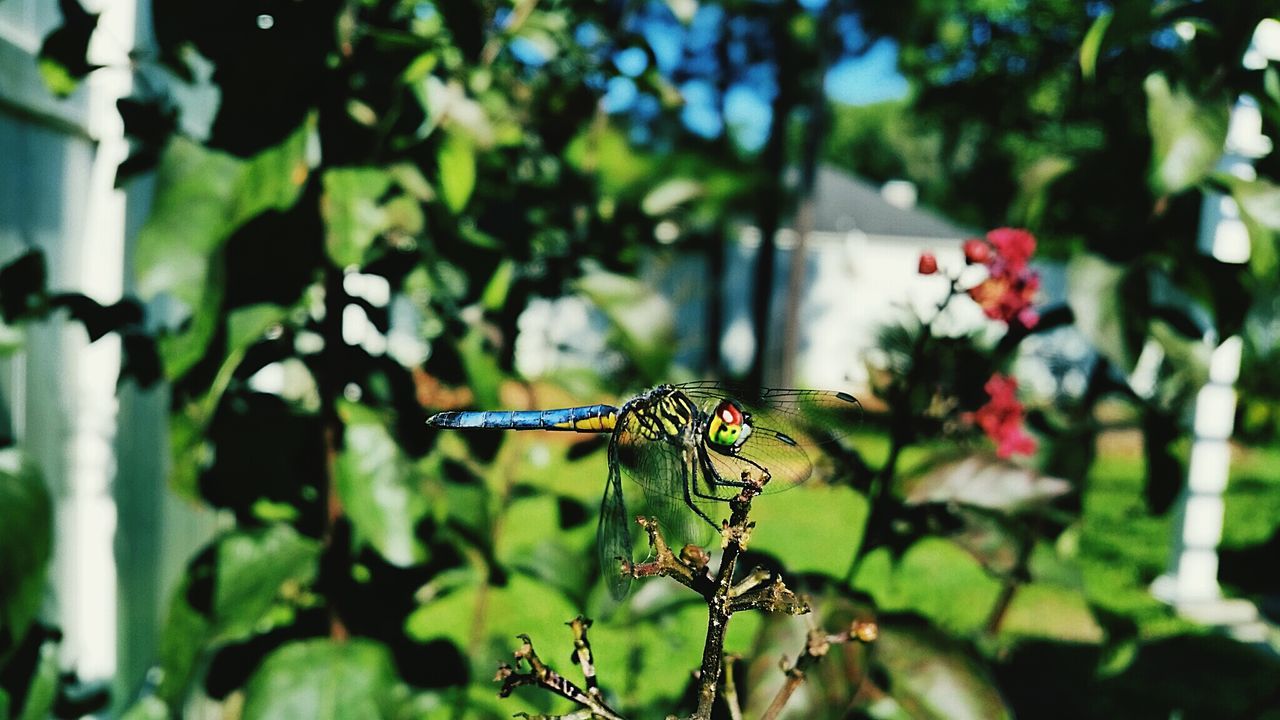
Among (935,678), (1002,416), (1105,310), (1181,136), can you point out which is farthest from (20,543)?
(1181,136)

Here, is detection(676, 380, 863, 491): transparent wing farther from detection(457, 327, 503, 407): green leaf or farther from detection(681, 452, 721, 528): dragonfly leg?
detection(457, 327, 503, 407): green leaf

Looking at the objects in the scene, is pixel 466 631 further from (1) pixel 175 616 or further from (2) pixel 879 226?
(2) pixel 879 226

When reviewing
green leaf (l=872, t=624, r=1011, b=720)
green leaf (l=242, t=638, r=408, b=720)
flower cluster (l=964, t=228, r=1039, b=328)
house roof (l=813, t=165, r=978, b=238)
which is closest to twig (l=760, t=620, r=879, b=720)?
green leaf (l=872, t=624, r=1011, b=720)

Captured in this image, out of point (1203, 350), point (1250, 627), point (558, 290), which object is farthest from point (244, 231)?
point (1250, 627)

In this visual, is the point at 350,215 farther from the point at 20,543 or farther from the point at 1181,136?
the point at 1181,136

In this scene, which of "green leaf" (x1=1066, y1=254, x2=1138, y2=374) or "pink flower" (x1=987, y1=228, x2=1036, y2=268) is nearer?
"pink flower" (x1=987, y1=228, x2=1036, y2=268)
